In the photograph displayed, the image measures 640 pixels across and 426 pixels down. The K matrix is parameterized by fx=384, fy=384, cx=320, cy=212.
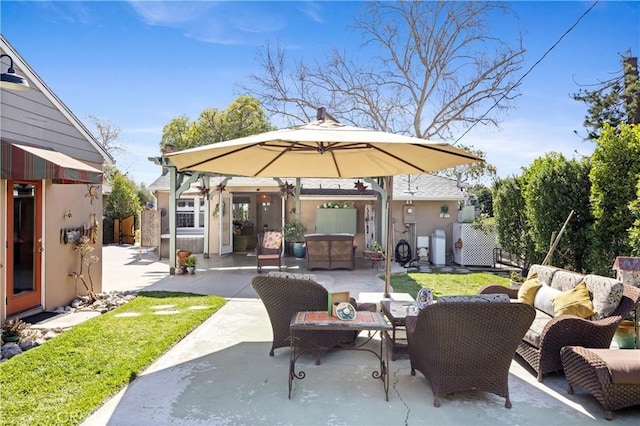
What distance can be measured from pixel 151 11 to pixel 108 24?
1.12 m

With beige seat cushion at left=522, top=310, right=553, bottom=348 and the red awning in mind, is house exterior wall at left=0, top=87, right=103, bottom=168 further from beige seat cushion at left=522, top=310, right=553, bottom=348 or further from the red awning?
beige seat cushion at left=522, top=310, right=553, bottom=348

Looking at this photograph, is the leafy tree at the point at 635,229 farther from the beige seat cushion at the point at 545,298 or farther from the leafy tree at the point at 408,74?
the leafy tree at the point at 408,74

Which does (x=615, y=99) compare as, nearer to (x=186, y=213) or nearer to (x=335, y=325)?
(x=335, y=325)

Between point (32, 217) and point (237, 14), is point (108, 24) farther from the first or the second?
point (32, 217)

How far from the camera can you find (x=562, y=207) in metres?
8.83

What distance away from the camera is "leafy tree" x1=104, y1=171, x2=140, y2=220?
787 inches

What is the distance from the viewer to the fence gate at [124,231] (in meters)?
19.9

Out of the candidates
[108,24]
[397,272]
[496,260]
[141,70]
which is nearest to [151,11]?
[108,24]

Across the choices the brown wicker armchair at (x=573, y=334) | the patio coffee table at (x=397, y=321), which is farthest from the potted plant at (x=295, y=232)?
the brown wicker armchair at (x=573, y=334)

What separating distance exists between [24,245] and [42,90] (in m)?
2.62

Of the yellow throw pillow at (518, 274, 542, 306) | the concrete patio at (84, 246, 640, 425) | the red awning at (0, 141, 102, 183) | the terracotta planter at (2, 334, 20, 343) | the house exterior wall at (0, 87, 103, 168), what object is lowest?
the concrete patio at (84, 246, 640, 425)

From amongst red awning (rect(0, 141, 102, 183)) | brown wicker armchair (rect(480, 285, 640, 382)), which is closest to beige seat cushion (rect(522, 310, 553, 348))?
brown wicker armchair (rect(480, 285, 640, 382))

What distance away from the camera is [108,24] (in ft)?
30.2

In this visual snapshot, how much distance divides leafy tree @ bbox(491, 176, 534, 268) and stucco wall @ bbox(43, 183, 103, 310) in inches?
428
